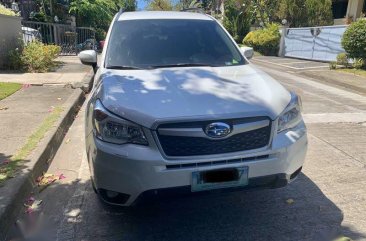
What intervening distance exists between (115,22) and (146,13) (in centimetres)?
54

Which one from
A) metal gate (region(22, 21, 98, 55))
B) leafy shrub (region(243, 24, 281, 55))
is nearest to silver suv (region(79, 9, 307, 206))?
metal gate (region(22, 21, 98, 55))

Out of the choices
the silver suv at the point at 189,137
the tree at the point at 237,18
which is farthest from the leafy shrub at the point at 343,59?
the tree at the point at 237,18

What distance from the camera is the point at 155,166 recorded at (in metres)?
2.86

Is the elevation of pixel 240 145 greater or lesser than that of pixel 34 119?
greater

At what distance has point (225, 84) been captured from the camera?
11.7 feet

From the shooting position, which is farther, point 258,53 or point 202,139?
point 258,53

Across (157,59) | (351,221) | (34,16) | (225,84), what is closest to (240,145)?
(225,84)

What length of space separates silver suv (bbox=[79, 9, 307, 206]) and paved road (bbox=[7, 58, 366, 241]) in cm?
32

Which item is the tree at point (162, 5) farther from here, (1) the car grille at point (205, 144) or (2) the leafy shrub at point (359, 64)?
(1) the car grille at point (205, 144)

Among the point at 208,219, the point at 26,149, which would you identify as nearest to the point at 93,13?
the point at 26,149

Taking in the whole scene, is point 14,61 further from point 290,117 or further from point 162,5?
point 162,5

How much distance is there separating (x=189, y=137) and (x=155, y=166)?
329mm

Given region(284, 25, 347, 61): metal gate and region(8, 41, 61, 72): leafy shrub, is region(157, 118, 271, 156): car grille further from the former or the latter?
region(284, 25, 347, 61): metal gate

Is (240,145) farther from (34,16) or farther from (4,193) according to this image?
(34,16)
